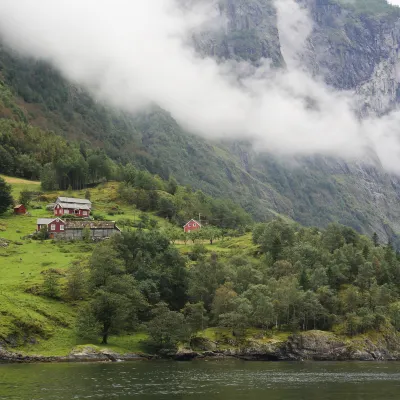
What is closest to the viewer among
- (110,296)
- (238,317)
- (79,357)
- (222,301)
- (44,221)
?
(79,357)

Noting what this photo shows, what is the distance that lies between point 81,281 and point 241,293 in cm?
4300

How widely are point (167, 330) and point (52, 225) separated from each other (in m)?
79.4

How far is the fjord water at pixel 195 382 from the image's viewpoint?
7038 centimetres

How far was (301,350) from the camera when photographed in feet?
438

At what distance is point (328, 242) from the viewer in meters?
183

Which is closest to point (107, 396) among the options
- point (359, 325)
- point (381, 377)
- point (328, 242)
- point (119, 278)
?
point (381, 377)

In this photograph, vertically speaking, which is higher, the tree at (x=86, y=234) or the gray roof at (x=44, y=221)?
the gray roof at (x=44, y=221)

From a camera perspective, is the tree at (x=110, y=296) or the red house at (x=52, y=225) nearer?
the tree at (x=110, y=296)

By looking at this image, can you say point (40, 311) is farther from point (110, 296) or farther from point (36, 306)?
point (110, 296)

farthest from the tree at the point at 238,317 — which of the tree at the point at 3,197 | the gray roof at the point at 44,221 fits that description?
the tree at the point at 3,197

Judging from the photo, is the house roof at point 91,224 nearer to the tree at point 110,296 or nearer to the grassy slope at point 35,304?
the grassy slope at point 35,304

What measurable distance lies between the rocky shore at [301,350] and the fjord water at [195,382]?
10350 millimetres

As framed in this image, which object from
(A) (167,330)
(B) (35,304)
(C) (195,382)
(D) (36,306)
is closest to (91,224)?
(B) (35,304)

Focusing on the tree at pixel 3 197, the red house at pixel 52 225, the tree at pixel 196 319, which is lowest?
the tree at pixel 196 319
